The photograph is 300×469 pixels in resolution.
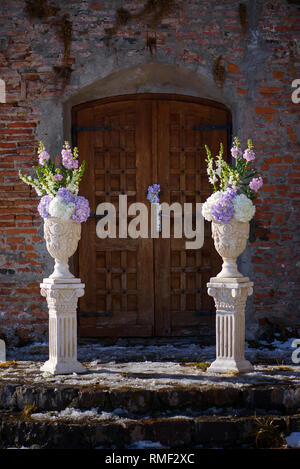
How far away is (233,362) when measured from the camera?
4.89m

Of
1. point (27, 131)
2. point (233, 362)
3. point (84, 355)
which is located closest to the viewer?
point (233, 362)

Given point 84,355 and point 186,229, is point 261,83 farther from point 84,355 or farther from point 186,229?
point 84,355

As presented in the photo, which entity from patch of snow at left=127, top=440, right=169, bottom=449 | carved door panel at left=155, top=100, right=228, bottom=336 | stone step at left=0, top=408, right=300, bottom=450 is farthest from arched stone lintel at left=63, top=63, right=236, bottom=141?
patch of snow at left=127, top=440, right=169, bottom=449

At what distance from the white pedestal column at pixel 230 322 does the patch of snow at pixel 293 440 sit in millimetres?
879

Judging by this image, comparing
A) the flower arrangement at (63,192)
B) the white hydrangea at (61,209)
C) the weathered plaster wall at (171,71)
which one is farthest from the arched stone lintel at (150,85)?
the white hydrangea at (61,209)

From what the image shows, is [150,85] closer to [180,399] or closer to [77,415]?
[180,399]

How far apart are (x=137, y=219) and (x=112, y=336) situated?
1280mm

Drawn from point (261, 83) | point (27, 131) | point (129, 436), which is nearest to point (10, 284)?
point (27, 131)

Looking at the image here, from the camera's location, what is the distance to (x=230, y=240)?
195 inches

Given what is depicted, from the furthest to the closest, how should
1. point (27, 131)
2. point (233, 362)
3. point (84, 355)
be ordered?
point (27, 131) → point (84, 355) → point (233, 362)

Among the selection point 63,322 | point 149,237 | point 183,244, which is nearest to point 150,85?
point 149,237

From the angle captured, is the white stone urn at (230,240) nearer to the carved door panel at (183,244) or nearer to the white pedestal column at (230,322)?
the white pedestal column at (230,322)

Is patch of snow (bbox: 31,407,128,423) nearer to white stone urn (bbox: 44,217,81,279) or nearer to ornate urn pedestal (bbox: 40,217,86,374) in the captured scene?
ornate urn pedestal (bbox: 40,217,86,374)

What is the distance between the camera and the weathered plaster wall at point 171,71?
6387mm
